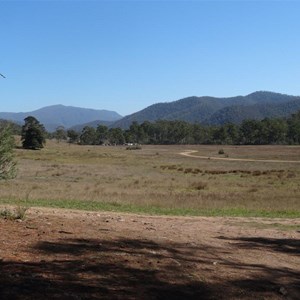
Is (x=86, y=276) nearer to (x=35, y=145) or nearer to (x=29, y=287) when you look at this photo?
(x=29, y=287)

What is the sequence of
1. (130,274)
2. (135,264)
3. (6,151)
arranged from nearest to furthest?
(130,274) → (135,264) → (6,151)

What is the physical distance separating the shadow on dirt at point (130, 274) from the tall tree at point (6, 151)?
8.25 m

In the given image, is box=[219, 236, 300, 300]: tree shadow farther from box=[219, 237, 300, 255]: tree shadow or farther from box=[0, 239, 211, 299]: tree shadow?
box=[0, 239, 211, 299]: tree shadow

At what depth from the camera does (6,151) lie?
1516 cm

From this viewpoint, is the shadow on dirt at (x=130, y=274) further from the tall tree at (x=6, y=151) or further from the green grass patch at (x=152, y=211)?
the tall tree at (x=6, y=151)

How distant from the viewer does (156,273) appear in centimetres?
620

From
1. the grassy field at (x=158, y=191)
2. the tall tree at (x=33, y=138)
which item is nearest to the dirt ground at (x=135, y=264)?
the grassy field at (x=158, y=191)

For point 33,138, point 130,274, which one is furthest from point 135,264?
point 33,138

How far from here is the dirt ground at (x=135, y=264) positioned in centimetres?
541

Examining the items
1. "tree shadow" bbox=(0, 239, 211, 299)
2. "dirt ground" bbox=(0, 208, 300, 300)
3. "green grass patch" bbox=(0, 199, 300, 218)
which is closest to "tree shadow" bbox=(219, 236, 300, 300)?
"dirt ground" bbox=(0, 208, 300, 300)

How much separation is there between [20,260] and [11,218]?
127 inches

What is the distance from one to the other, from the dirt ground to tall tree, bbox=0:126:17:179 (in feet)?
20.3

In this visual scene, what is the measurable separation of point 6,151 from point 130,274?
10.3m

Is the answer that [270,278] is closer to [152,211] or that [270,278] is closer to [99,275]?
[99,275]
